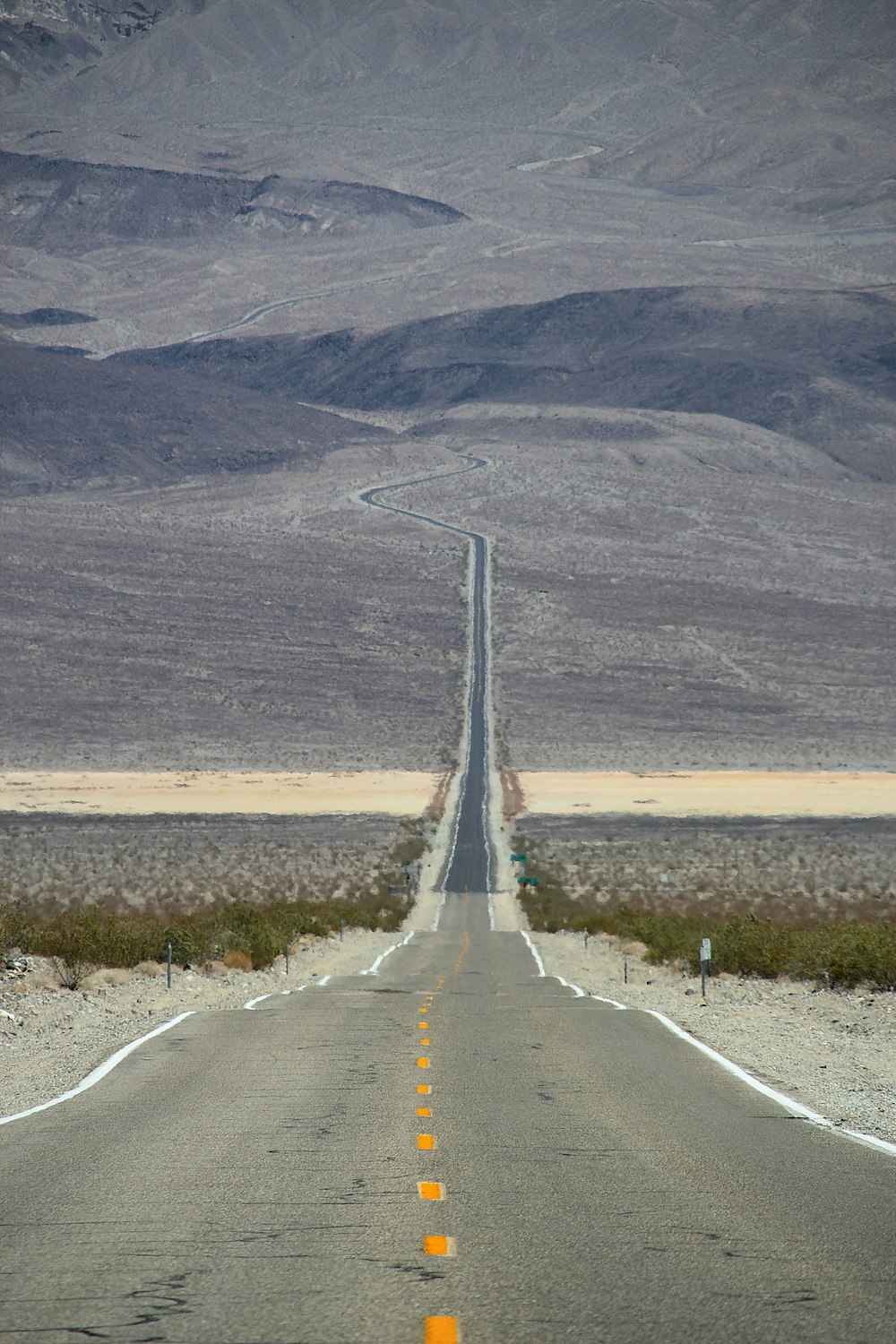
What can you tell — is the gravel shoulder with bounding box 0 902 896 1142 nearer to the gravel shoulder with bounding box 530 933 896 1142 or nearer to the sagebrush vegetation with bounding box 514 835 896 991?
the gravel shoulder with bounding box 530 933 896 1142

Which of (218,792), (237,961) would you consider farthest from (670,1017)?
(218,792)

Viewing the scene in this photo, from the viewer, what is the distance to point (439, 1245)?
5.62 meters

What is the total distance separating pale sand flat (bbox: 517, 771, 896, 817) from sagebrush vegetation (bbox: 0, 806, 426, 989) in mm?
10275

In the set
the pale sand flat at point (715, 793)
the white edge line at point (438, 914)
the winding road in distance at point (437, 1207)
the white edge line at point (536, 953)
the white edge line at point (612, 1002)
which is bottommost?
the white edge line at point (438, 914)

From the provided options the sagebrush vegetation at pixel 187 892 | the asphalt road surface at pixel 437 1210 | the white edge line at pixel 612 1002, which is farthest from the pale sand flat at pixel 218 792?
the asphalt road surface at pixel 437 1210

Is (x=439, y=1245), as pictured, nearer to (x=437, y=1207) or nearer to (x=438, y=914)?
(x=437, y=1207)

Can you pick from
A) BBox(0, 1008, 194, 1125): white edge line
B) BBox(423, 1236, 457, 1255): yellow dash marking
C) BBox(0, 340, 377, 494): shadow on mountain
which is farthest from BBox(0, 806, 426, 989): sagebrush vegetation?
BBox(0, 340, 377, 494): shadow on mountain

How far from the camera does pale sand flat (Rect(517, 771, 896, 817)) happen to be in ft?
189

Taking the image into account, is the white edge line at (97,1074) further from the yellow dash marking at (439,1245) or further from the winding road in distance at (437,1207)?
the yellow dash marking at (439,1245)

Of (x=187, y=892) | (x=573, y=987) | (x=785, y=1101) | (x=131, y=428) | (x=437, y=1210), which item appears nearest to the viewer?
(x=437, y=1210)

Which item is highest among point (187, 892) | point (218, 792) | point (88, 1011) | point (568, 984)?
point (218, 792)

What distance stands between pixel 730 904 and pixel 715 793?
1002 inches

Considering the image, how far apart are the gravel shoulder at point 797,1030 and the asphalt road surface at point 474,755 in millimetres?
23315

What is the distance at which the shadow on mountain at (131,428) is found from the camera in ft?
534
